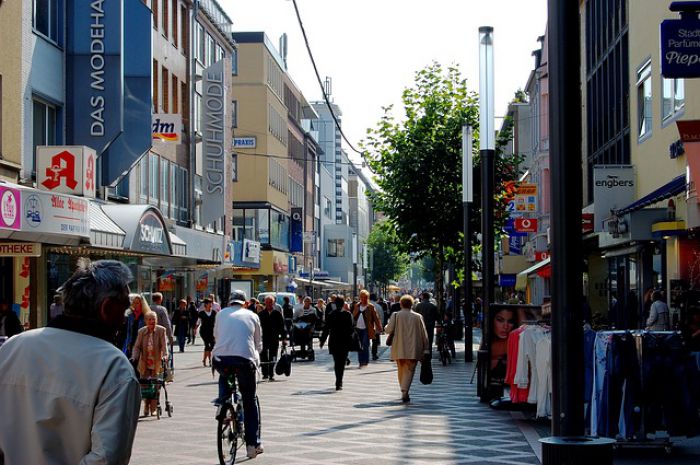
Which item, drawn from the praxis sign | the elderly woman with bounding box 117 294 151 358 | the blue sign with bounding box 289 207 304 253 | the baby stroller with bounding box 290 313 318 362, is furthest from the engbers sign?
the blue sign with bounding box 289 207 304 253

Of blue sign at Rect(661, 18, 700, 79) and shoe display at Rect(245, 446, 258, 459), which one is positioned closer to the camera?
blue sign at Rect(661, 18, 700, 79)

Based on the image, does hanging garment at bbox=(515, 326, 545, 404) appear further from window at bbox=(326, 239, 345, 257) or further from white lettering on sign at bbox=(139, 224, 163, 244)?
A: window at bbox=(326, 239, 345, 257)

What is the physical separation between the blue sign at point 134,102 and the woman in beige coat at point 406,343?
15.0 m

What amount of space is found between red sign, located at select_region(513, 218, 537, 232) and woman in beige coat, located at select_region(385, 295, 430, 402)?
96.4ft

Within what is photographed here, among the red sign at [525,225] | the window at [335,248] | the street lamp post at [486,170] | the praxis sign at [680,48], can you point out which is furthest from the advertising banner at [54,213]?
the window at [335,248]

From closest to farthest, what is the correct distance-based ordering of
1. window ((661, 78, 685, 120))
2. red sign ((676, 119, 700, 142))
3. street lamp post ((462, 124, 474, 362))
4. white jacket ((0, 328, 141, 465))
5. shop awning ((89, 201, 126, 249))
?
white jacket ((0, 328, 141, 465)) < red sign ((676, 119, 700, 142)) < window ((661, 78, 685, 120)) < street lamp post ((462, 124, 474, 362)) < shop awning ((89, 201, 126, 249))

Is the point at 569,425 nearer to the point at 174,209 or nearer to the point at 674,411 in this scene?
the point at 674,411

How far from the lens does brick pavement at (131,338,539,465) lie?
41.9 ft

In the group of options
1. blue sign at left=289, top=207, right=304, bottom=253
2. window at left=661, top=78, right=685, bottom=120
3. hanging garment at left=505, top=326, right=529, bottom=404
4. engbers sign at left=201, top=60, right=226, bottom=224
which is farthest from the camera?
blue sign at left=289, top=207, right=304, bottom=253

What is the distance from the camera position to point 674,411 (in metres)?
12.5

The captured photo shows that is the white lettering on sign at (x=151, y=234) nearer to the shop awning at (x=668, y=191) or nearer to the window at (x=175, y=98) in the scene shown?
the window at (x=175, y=98)

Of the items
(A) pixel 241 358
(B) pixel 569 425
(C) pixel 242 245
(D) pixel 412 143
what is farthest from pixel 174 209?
(B) pixel 569 425

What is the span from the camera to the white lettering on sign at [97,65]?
29609mm

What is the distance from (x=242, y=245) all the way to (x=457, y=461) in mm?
50998
